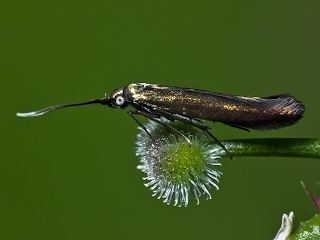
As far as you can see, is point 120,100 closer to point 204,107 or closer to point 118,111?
point 204,107

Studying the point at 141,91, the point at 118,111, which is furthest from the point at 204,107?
the point at 118,111

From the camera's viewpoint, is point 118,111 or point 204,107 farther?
point 118,111

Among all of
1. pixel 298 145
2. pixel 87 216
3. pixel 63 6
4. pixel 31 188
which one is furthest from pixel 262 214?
pixel 298 145

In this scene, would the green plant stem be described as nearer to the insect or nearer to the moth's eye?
the insect

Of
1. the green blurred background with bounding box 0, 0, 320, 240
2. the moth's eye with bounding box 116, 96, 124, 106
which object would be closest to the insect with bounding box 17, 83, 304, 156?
the moth's eye with bounding box 116, 96, 124, 106

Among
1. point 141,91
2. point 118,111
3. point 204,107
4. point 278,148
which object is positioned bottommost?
point 278,148

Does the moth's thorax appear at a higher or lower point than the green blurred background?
lower

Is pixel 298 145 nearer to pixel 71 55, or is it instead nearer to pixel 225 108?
pixel 225 108
